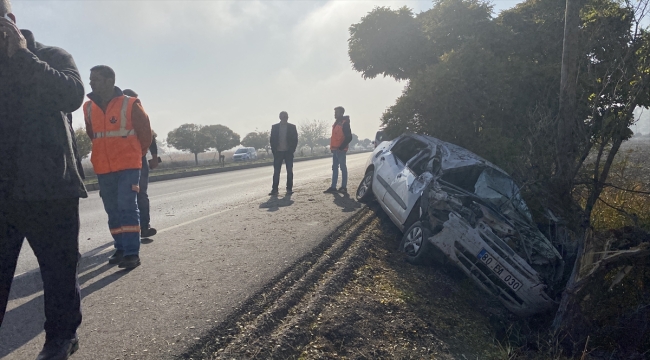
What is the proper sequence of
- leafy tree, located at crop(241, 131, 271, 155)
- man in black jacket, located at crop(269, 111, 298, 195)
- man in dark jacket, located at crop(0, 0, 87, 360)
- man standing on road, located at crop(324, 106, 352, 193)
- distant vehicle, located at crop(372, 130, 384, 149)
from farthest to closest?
leafy tree, located at crop(241, 131, 271, 155) → distant vehicle, located at crop(372, 130, 384, 149) → man standing on road, located at crop(324, 106, 352, 193) → man in black jacket, located at crop(269, 111, 298, 195) → man in dark jacket, located at crop(0, 0, 87, 360)

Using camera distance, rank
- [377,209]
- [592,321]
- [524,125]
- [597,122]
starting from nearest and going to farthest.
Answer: [592,321] → [597,122] → [377,209] → [524,125]

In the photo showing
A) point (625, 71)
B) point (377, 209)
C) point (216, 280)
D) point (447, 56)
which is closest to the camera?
point (216, 280)

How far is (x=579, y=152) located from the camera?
5621 millimetres

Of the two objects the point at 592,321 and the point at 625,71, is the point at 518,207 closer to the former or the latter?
the point at 592,321

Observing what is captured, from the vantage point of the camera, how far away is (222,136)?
63.8 m

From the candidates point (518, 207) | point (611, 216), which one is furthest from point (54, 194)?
point (611, 216)

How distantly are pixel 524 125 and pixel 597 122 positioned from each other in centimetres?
280

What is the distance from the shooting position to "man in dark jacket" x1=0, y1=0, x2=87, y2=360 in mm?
2201

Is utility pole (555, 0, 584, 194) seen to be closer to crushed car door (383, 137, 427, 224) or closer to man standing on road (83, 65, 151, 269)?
crushed car door (383, 137, 427, 224)

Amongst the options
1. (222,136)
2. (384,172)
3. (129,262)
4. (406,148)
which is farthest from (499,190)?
(222,136)

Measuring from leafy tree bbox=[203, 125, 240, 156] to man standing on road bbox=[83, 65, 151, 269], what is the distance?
2176 inches

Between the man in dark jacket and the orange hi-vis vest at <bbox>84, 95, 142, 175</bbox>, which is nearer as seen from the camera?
the man in dark jacket

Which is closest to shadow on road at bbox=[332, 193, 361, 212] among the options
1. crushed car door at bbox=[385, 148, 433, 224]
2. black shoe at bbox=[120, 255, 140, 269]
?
crushed car door at bbox=[385, 148, 433, 224]

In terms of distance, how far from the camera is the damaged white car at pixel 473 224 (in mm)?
4570
